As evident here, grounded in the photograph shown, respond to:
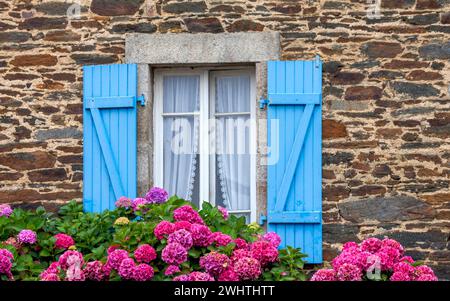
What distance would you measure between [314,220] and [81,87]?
2.20 metres

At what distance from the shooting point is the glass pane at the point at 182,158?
8.41 metres

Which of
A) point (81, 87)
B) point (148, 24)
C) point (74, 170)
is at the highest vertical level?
point (148, 24)

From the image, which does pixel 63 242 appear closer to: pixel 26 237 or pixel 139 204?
pixel 26 237

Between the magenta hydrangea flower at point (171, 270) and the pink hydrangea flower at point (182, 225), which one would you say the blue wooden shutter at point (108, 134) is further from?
the magenta hydrangea flower at point (171, 270)

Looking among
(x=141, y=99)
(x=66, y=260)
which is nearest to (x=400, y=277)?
(x=66, y=260)

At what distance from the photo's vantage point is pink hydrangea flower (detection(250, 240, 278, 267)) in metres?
5.96

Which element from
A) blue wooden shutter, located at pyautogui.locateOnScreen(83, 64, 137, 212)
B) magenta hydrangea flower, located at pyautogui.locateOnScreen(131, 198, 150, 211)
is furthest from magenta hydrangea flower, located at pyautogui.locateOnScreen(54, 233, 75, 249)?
blue wooden shutter, located at pyautogui.locateOnScreen(83, 64, 137, 212)

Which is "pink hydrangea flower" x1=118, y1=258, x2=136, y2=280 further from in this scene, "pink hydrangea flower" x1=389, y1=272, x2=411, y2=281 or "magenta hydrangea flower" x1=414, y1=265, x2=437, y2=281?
"magenta hydrangea flower" x1=414, y1=265, x2=437, y2=281

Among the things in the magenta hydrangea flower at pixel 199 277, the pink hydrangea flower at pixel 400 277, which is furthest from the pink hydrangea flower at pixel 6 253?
the pink hydrangea flower at pixel 400 277

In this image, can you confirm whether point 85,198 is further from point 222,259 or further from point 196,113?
point 222,259

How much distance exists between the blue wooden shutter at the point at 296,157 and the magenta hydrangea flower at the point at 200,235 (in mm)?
2091

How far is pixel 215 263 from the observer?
5.75 metres

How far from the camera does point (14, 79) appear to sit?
8.45m
